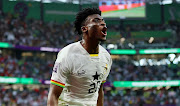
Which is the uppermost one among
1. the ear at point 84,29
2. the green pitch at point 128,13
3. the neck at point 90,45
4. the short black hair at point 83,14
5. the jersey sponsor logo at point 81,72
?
the short black hair at point 83,14

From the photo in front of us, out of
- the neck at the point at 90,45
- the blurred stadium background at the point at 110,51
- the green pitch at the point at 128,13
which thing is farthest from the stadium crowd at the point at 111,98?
the neck at the point at 90,45

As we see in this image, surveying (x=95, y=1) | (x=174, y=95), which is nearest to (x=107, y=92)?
(x=174, y=95)

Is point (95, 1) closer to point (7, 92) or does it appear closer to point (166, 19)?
point (166, 19)

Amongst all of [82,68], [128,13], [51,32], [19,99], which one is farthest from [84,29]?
[128,13]

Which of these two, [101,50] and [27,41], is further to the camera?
[27,41]

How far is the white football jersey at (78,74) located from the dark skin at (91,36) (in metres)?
0.08

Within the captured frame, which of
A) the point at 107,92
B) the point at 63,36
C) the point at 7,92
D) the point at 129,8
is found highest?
the point at 129,8

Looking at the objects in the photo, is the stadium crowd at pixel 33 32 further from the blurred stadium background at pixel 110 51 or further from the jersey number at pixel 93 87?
the jersey number at pixel 93 87

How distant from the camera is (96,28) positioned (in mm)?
3865

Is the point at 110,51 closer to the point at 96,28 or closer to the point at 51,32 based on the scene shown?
the point at 51,32

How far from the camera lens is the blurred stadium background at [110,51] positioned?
91.6 feet

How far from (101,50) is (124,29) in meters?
35.7

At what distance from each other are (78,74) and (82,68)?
0.32 feet

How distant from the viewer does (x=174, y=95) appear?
101ft
